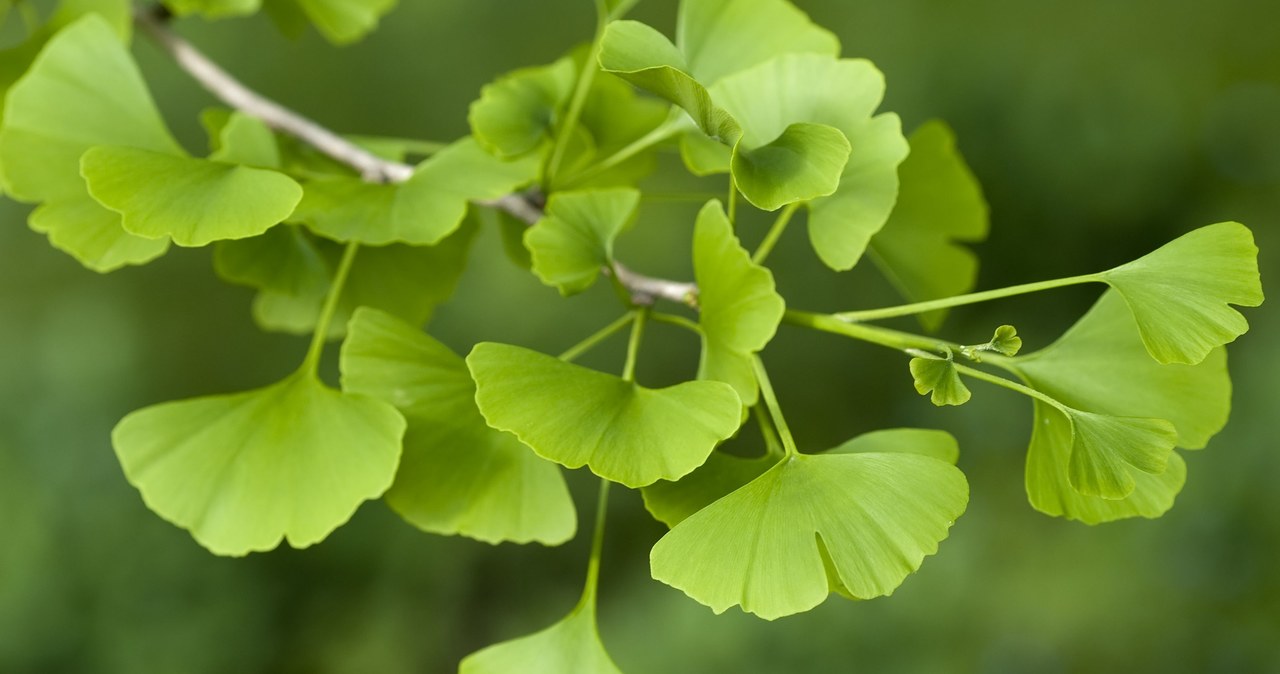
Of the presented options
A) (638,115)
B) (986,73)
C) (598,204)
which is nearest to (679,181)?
(986,73)

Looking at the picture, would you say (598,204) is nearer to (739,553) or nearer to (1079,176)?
(739,553)

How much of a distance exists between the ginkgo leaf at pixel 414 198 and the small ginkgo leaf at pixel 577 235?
4cm

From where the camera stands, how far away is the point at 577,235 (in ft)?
1.49

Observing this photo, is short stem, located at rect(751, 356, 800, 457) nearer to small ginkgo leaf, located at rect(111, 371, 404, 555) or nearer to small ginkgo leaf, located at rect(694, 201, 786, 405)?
small ginkgo leaf, located at rect(694, 201, 786, 405)

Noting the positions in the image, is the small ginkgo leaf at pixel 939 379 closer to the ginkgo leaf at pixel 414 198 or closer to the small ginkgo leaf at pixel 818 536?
the small ginkgo leaf at pixel 818 536

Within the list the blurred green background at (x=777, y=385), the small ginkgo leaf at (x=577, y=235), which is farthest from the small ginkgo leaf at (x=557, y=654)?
the blurred green background at (x=777, y=385)

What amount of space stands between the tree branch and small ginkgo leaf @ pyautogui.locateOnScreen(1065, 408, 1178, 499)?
0.58 feet

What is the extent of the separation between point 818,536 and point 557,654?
175mm

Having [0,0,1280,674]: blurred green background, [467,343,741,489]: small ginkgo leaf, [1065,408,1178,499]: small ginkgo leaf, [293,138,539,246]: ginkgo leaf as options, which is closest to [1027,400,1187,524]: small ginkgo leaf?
[1065,408,1178,499]: small ginkgo leaf

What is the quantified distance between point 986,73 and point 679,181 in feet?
2.04

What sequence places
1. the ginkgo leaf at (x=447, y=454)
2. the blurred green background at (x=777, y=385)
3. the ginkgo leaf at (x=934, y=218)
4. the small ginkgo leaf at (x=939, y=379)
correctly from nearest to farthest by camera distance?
the small ginkgo leaf at (x=939, y=379)
the ginkgo leaf at (x=447, y=454)
the ginkgo leaf at (x=934, y=218)
the blurred green background at (x=777, y=385)

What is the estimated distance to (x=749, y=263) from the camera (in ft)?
1.26

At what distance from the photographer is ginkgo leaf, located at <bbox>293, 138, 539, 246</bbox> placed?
44cm

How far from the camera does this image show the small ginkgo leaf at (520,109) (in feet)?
1.62
